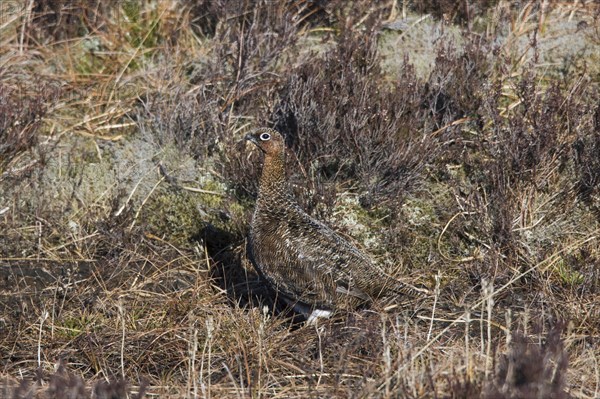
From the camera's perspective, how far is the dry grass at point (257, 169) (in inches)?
198

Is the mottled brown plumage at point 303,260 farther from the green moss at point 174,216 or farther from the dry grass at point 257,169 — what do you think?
the green moss at point 174,216

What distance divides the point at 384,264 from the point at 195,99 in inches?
71.4

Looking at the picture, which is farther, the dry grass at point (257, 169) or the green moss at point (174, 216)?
the green moss at point (174, 216)

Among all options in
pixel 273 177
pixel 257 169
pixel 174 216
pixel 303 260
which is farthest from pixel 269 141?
pixel 174 216


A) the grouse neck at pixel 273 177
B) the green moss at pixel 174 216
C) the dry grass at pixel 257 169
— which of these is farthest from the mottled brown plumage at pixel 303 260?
the green moss at pixel 174 216

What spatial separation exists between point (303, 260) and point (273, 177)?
1.79 feet

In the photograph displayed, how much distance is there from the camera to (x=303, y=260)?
5.01 m

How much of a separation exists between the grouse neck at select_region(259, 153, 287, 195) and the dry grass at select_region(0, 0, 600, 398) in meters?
0.70

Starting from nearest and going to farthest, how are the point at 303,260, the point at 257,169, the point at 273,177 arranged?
the point at 303,260 → the point at 273,177 → the point at 257,169

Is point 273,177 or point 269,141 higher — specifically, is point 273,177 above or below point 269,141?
below

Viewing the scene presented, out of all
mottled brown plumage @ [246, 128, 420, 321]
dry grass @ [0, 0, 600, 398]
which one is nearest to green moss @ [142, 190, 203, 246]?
Result: dry grass @ [0, 0, 600, 398]

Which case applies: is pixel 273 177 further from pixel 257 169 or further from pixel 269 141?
pixel 257 169

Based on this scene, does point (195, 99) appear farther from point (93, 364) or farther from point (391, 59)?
point (93, 364)

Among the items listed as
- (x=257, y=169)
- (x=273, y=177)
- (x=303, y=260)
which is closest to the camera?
(x=303, y=260)
